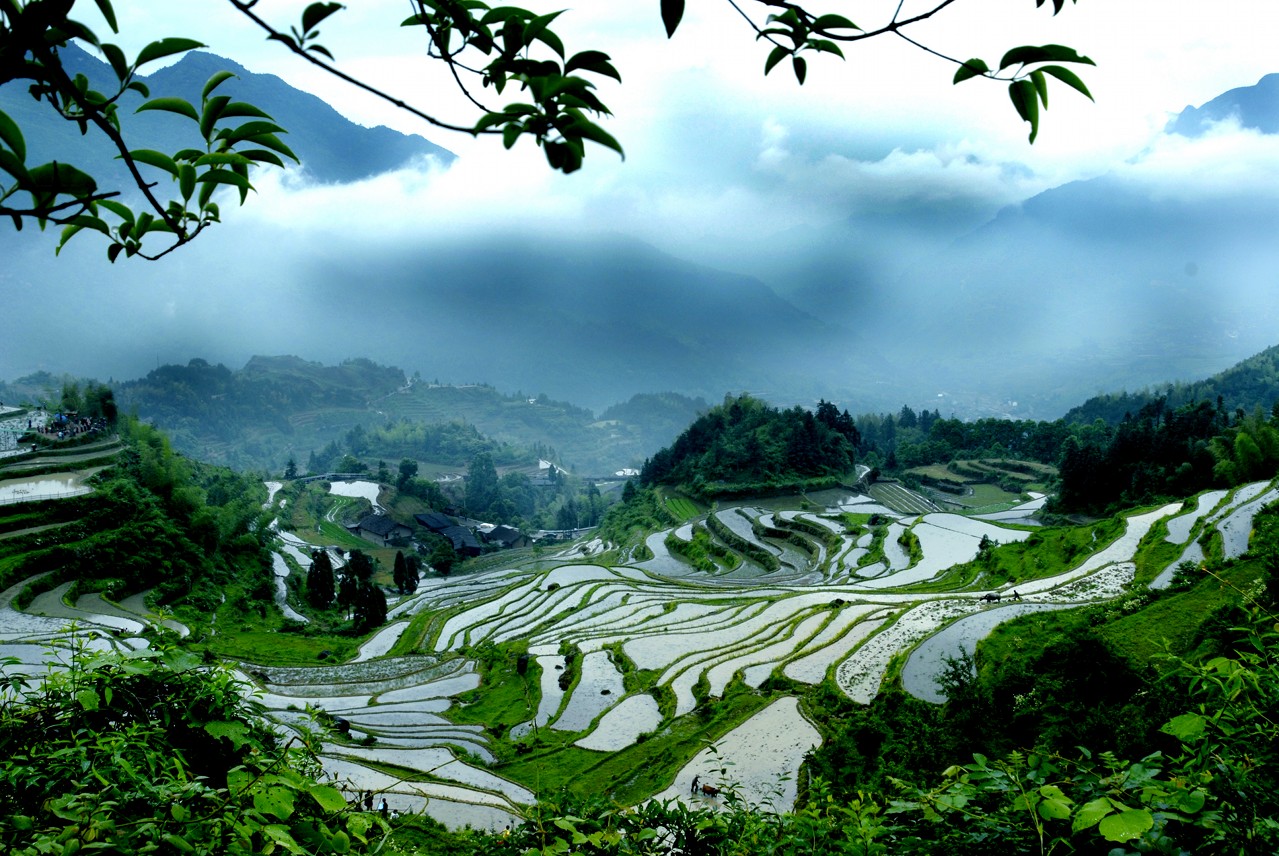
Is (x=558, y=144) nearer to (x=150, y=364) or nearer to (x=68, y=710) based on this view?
(x=68, y=710)

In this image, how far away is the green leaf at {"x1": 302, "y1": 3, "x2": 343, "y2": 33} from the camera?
42.1 inches

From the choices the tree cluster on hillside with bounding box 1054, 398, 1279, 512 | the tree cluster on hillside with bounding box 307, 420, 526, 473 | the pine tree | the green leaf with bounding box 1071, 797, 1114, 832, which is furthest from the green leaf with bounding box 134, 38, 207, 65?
the tree cluster on hillside with bounding box 307, 420, 526, 473

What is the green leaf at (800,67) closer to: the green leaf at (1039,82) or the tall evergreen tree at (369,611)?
the green leaf at (1039,82)

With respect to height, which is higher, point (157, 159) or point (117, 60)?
point (117, 60)

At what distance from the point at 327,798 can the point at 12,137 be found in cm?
151

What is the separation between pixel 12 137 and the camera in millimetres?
1148

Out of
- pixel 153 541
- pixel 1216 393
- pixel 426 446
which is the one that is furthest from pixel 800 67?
pixel 426 446

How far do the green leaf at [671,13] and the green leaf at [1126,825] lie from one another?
164 cm

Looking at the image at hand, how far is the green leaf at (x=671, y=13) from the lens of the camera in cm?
118

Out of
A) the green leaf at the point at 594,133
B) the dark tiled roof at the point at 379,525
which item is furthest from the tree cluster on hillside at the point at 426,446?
the green leaf at the point at 594,133

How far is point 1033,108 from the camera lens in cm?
131

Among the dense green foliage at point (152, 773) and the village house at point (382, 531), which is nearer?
the dense green foliage at point (152, 773)

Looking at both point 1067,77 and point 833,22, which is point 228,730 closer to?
point 833,22

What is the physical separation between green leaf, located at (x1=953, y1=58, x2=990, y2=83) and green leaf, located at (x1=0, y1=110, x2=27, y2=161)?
1638 mm
